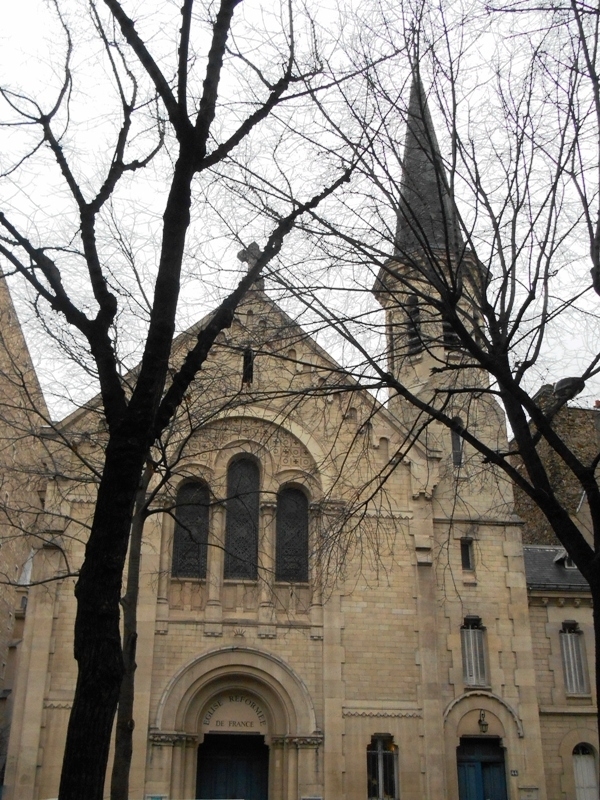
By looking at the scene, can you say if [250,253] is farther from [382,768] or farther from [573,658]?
[573,658]

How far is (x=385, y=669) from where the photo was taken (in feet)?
A: 68.8

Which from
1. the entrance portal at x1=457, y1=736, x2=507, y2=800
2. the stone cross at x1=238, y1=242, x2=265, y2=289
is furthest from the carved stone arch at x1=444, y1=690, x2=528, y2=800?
the stone cross at x1=238, y1=242, x2=265, y2=289

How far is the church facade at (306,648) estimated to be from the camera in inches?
778

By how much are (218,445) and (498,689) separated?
365 inches

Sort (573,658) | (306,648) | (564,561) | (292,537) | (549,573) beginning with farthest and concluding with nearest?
(564,561)
(549,573)
(573,658)
(292,537)
(306,648)

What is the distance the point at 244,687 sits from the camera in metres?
20.8

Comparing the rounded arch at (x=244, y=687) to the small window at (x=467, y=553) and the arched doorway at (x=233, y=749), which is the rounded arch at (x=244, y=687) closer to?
the arched doorway at (x=233, y=749)

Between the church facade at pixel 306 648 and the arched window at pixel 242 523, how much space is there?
0.05 metres

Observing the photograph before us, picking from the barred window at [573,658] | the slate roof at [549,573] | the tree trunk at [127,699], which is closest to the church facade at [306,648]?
the barred window at [573,658]

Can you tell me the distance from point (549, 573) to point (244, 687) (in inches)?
413

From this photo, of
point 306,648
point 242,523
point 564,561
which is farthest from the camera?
point 564,561

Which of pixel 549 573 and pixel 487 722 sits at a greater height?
pixel 549 573

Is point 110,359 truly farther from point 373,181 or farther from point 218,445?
point 218,445

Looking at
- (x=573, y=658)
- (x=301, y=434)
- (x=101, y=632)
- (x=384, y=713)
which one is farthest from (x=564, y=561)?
(x=101, y=632)
